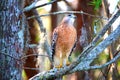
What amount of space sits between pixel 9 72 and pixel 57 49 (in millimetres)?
972

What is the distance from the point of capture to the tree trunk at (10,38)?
2.25 m

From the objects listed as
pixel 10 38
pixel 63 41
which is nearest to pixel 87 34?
pixel 63 41

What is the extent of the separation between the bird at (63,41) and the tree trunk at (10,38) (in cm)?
80

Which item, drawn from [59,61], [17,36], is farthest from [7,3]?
[59,61]

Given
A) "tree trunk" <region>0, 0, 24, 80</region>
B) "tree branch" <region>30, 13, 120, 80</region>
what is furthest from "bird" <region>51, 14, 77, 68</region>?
"tree branch" <region>30, 13, 120, 80</region>

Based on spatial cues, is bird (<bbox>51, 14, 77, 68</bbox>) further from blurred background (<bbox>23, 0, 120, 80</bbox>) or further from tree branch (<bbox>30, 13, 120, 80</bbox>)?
tree branch (<bbox>30, 13, 120, 80</bbox>)

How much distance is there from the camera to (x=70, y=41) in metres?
3.08

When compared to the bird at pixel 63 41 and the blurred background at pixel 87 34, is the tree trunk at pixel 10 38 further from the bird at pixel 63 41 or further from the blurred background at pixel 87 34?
the bird at pixel 63 41

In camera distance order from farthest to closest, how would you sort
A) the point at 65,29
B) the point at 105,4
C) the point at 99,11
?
1. the point at 99,11
2. the point at 105,4
3. the point at 65,29

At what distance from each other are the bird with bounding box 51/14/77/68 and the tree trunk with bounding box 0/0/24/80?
2.63 ft

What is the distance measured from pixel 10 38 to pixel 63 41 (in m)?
0.91

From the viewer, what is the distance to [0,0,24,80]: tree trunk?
2254 millimetres

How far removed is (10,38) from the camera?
2262mm

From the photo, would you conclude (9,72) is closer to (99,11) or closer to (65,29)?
(65,29)
